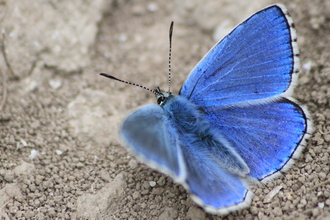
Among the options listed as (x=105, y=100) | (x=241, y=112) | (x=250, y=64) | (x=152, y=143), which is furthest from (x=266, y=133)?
(x=105, y=100)

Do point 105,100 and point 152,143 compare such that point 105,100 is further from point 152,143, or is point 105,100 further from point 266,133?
point 266,133

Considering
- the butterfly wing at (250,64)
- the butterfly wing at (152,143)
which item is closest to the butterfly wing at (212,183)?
the butterfly wing at (152,143)

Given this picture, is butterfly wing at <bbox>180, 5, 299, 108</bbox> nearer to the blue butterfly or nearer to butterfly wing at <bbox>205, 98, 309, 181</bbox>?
the blue butterfly

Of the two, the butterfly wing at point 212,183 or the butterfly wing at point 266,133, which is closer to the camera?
the butterfly wing at point 212,183

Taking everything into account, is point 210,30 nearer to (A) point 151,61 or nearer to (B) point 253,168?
(A) point 151,61

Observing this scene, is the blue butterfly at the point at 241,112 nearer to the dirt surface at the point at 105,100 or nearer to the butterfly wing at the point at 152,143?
the butterfly wing at the point at 152,143

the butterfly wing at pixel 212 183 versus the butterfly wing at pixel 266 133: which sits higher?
the butterfly wing at pixel 266 133
